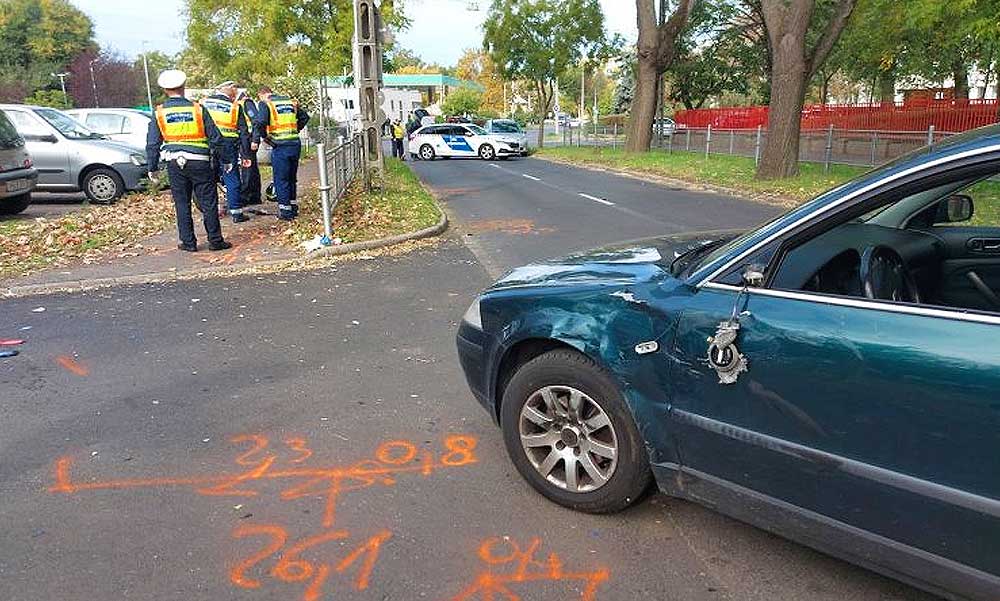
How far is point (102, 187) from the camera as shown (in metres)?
13.4

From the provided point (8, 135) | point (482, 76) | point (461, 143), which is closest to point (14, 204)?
point (8, 135)

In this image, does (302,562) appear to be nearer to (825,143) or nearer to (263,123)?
(263,123)

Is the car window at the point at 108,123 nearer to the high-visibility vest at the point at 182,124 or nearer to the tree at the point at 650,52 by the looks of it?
the high-visibility vest at the point at 182,124

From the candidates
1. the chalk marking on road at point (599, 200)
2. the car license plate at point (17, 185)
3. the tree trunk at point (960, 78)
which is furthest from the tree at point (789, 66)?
the tree trunk at point (960, 78)

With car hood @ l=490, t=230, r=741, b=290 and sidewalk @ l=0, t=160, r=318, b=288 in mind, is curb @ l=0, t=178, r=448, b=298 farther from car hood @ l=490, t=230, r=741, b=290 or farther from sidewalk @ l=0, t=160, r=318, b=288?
car hood @ l=490, t=230, r=741, b=290

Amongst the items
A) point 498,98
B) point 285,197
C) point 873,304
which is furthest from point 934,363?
point 498,98

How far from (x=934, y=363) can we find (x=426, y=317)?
453 cm

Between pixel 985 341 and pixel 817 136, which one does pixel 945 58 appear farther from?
pixel 985 341

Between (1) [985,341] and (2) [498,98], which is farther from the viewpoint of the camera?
(2) [498,98]

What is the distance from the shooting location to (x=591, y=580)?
2752mm

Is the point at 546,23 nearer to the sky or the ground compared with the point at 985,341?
nearer to the sky

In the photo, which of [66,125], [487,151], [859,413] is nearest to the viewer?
[859,413]

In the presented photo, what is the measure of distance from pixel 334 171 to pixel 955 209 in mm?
8567

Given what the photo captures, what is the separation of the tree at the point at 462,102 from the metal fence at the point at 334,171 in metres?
59.1
